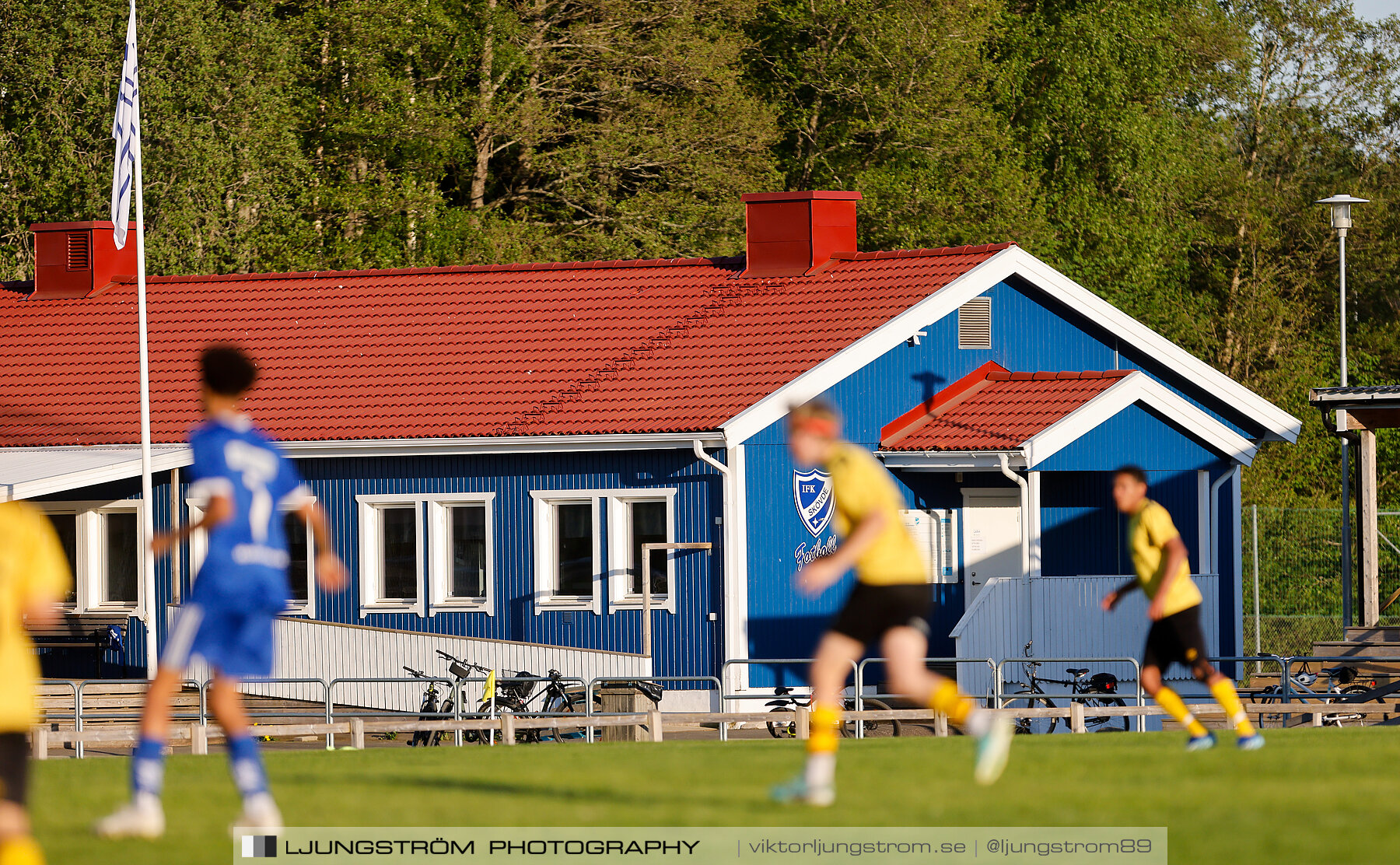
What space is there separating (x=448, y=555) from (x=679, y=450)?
3.32 meters

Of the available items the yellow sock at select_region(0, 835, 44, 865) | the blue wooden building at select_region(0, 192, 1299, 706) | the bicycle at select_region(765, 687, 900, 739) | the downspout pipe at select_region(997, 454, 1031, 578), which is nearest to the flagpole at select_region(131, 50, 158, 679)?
the blue wooden building at select_region(0, 192, 1299, 706)

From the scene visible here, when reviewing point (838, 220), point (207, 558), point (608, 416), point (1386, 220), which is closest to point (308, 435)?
point (608, 416)

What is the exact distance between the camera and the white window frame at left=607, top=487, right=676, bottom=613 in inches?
955

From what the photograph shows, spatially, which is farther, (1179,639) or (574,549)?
(574,549)

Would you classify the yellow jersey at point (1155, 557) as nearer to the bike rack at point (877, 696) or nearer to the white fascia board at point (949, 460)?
the bike rack at point (877, 696)

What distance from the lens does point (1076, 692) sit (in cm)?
2255

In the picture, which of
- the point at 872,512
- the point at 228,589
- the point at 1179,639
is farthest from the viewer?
the point at 1179,639

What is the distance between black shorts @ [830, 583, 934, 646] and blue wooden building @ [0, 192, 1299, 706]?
1342cm

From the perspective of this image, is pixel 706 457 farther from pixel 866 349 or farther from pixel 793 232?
pixel 793 232

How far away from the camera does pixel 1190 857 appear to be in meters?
8.12

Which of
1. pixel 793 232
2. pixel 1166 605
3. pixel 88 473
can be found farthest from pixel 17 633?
pixel 793 232

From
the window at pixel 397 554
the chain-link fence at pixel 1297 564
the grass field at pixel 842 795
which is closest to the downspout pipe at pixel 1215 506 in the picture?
the window at pixel 397 554

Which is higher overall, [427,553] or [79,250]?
[79,250]

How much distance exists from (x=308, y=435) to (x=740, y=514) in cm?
553
